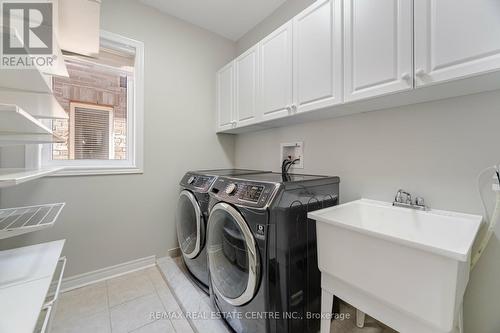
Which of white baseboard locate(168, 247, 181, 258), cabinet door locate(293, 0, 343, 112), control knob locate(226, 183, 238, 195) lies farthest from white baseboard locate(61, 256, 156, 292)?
cabinet door locate(293, 0, 343, 112)

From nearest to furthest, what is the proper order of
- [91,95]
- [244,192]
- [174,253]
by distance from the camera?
[244,192] < [91,95] < [174,253]

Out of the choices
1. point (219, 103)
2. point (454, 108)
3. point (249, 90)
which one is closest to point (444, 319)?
point (454, 108)

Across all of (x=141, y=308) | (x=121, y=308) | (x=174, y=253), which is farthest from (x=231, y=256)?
(x=174, y=253)

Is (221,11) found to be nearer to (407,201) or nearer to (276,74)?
(276,74)

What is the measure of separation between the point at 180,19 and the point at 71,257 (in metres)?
2.50

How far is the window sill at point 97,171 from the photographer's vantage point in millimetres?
1676

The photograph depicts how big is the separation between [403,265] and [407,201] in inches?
24.0

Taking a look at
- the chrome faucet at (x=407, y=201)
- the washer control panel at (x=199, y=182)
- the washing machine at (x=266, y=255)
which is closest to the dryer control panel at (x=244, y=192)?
the washing machine at (x=266, y=255)

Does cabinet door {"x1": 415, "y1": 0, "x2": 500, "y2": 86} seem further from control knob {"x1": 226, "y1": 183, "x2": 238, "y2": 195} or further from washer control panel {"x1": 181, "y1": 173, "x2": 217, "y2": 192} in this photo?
washer control panel {"x1": 181, "y1": 173, "x2": 217, "y2": 192}

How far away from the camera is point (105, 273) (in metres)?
1.85

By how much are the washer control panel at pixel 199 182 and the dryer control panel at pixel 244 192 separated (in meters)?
0.13

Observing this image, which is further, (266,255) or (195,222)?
(195,222)

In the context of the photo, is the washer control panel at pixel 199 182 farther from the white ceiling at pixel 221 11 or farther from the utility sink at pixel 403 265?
the white ceiling at pixel 221 11

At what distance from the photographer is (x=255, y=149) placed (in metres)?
2.37
